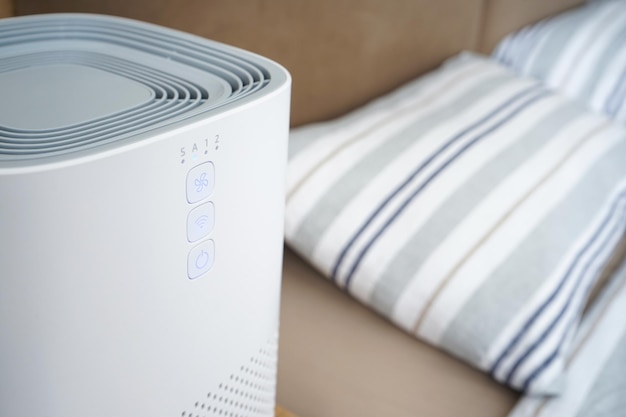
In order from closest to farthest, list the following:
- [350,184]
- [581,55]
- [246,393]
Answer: [246,393] < [350,184] < [581,55]

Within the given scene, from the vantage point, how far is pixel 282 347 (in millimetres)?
776

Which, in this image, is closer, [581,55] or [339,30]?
[339,30]

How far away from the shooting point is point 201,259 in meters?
0.41

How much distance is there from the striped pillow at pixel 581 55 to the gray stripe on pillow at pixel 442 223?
30 centimetres

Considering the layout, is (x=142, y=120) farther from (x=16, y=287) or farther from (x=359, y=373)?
(x=359, y=373)

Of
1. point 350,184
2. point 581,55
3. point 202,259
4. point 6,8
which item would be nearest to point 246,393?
→ point 202,259

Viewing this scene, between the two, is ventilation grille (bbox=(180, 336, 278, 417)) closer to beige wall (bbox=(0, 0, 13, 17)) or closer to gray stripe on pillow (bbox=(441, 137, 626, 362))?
gray stripe on pillow (bbox=(441, 137, 626, 362))

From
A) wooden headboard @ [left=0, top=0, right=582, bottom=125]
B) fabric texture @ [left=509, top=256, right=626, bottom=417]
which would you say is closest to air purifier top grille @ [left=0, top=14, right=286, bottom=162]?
wooden headboard @ [left=0, top=0, right=582, bottom=125]

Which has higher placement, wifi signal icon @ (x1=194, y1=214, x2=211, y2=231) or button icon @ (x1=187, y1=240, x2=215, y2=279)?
wifi signal icon @ (x1=194, y1=214, x2=211, y2=231)

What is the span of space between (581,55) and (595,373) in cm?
60

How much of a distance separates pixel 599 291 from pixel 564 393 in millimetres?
230

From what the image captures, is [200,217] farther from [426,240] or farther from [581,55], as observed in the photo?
[581,55]

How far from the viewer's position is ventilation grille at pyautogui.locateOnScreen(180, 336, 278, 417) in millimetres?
455

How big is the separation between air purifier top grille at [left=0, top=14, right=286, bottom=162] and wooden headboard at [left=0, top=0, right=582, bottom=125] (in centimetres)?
31
